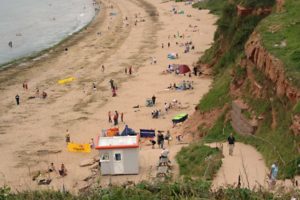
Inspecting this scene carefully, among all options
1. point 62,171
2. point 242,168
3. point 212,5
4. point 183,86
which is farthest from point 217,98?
point 212,5

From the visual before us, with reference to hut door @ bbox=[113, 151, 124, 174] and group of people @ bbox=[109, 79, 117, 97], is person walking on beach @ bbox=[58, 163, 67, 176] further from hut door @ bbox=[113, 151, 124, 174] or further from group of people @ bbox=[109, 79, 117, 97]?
group of people @ bbox=[109, 79, 117, 97]

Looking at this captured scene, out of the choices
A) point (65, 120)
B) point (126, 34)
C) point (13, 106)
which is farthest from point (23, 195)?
point (126, 34)

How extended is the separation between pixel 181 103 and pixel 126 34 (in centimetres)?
3149

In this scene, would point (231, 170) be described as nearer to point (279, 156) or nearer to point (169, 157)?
point (279, 156)

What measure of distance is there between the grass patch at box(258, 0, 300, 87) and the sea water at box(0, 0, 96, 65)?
34.6m

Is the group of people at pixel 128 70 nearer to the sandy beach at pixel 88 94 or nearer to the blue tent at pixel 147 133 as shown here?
the sandy beach at pixel 88 94

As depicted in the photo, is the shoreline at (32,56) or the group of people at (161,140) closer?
the group of people at (161,140)

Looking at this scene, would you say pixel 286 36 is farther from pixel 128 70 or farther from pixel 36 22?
pixel 36 22

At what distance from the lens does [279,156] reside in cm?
1778

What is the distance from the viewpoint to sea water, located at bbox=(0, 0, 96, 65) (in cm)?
6234

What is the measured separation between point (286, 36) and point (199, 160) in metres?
9.65

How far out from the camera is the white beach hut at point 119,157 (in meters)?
20.6

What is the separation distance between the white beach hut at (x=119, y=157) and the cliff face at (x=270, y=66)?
6560 mm

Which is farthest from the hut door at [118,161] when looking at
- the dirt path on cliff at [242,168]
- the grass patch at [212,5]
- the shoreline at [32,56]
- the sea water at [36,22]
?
the grass patch at [212,5]
